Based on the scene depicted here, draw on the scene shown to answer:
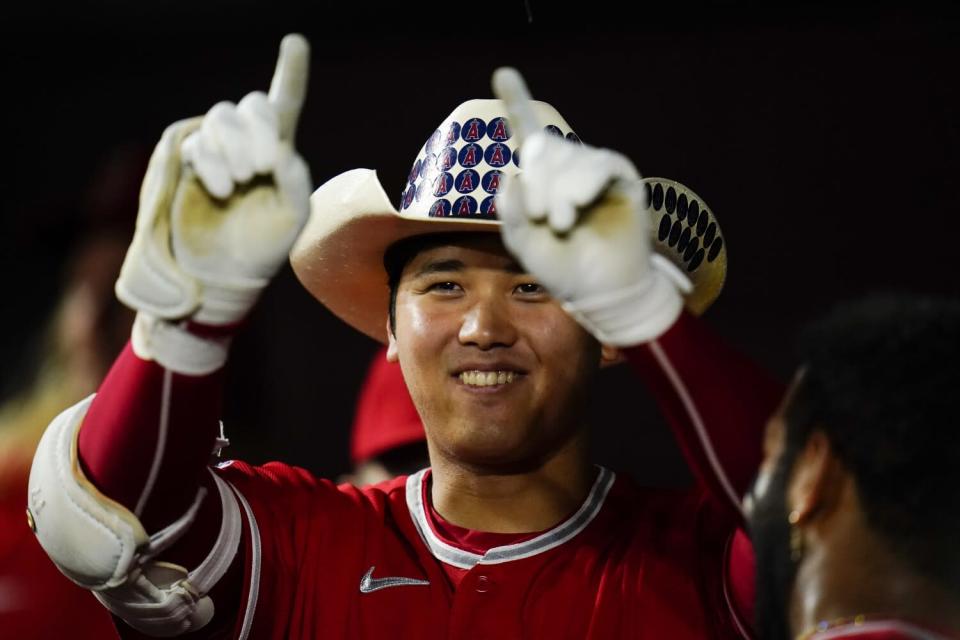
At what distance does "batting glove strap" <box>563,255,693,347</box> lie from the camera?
5.24ft

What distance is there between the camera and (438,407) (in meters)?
2.08

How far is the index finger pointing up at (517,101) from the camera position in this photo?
1630mm

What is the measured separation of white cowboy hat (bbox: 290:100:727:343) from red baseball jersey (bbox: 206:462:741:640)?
370 millimetres

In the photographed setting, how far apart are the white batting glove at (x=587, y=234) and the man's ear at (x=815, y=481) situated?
0.78ft

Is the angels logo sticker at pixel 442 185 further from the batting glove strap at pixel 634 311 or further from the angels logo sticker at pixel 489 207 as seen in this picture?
the batting glove strap at pixel 634 311

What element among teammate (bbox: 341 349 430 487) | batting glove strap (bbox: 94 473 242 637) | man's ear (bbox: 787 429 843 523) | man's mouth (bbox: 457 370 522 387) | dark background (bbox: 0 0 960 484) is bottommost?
teammate (bbox: 341 349 430 487)

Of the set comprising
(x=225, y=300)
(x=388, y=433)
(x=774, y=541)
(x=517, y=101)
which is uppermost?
(x=517, y=101)

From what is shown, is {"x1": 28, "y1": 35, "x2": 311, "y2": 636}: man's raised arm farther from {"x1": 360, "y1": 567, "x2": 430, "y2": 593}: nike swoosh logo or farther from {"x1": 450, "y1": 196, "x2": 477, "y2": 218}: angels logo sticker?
{"x1": 450, "y1": 196, "x2": 477, "y2": 218}: angels logo sticker

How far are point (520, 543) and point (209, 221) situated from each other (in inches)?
29.1

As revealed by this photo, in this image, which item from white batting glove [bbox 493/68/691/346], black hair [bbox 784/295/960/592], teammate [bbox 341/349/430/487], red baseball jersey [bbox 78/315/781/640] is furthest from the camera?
teammate [bbox 341/349/430/487]

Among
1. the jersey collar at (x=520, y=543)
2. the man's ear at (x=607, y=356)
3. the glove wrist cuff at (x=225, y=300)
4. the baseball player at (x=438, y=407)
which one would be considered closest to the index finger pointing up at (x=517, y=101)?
the baseball player at (x=438, y=407)

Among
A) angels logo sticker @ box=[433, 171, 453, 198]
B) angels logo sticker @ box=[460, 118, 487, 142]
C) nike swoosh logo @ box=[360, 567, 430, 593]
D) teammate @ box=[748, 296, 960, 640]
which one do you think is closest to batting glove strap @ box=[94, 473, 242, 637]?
nike swoosh logo @ box=[360, 567, 430, 593]

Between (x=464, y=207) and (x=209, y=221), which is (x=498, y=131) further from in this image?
(x=209, y=221)

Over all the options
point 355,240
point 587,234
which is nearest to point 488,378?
point 355,240
